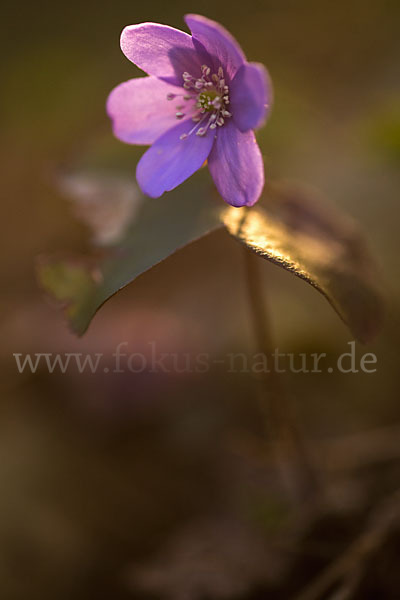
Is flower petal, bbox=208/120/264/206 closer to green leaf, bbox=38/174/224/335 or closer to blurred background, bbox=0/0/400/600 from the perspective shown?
green leaf, bbox=38/174/224/335

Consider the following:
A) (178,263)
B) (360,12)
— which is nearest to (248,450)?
(178,263)

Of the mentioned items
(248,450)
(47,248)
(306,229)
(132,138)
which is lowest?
(248,450)

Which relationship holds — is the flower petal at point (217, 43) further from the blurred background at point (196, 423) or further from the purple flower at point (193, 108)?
the blurred background at point (196, 423)

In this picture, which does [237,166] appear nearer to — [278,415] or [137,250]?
[137,250]

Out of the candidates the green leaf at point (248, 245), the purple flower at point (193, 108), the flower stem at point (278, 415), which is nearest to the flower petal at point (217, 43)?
the purple flower at point (193, 108)

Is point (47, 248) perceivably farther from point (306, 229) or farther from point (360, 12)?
point (360, 12)

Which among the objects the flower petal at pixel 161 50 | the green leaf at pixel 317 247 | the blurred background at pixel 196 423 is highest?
the flower petal at pixel 161 50
